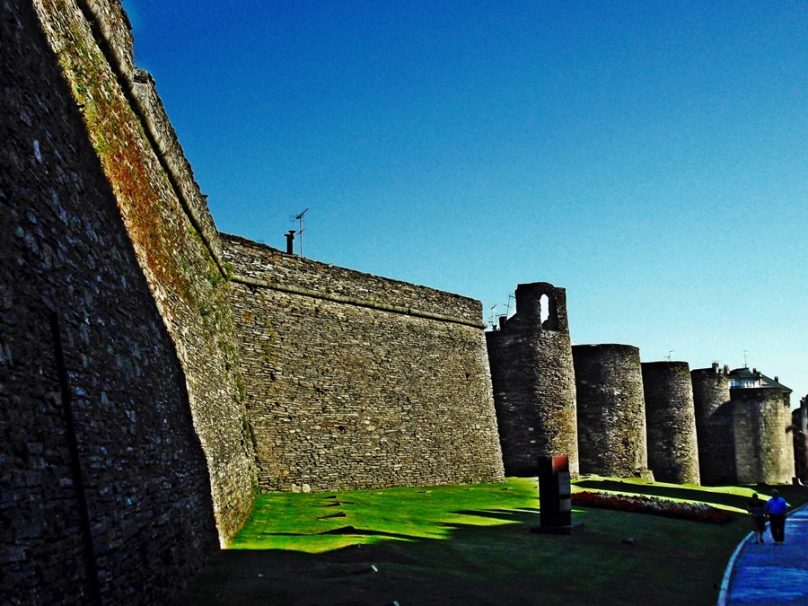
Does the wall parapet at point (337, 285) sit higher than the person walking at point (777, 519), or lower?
higher

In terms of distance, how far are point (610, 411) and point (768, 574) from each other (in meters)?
25.5

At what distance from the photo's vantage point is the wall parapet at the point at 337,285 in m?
21.7

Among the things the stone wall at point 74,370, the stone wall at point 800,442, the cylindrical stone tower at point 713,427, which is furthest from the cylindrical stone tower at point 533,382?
the stone wall at point 800,442

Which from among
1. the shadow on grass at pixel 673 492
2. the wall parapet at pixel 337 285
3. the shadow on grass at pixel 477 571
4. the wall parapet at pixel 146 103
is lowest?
the shadow on grass at pixel 673 492

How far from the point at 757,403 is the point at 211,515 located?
4439cm

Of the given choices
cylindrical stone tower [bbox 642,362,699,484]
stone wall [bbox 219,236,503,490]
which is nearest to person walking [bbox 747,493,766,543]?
stone wall [bbox 219,236,503,490]

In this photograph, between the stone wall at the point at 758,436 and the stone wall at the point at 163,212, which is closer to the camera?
the stone wall at the point at 163,212

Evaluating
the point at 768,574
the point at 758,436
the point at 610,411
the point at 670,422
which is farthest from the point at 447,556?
the point at 758,436

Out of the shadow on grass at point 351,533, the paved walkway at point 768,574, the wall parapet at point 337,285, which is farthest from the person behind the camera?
the wall parapet at point 337,285

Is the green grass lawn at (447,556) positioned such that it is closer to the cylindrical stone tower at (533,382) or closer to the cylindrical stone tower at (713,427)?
the cylindrical stone tower at (533,382)

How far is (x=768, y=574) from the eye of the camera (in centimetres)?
1341

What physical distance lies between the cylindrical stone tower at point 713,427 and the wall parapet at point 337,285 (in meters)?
22.7

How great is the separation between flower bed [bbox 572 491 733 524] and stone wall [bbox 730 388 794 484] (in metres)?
24.6

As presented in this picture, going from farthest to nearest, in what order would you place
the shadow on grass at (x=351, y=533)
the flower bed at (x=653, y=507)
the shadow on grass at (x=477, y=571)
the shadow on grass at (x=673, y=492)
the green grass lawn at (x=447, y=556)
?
the shadow on grass at (x=673, y=492) → the flower bed at (x=653, y=507) → the shadow on grass at (x=351, y=533) → the green grass lawn at (x=447, y=556) → the shadow on grass at (x=477, y=571)
